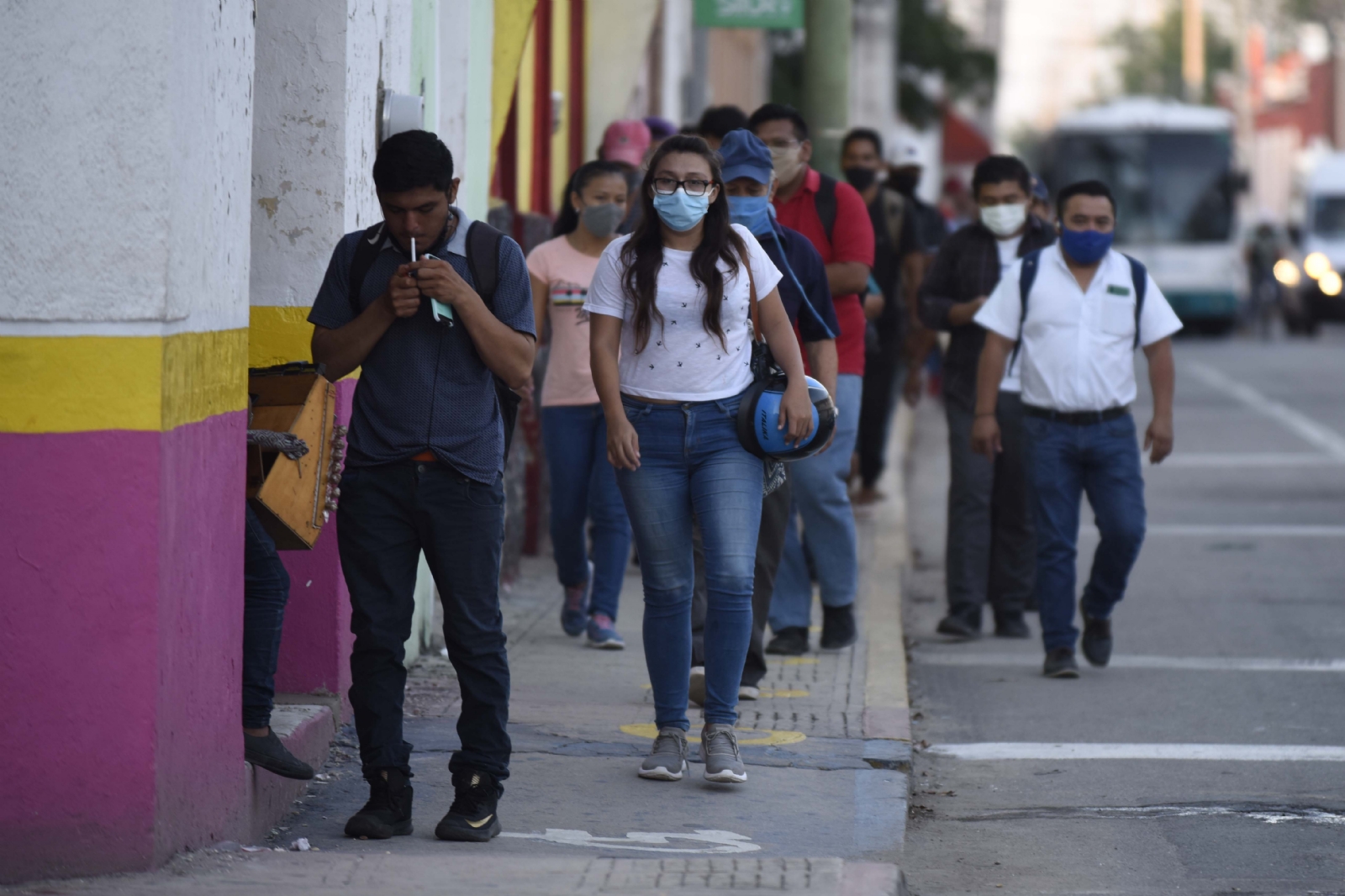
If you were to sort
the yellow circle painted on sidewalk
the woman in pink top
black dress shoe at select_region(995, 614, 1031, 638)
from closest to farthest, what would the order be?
the yellow circle painted on sidewalk < the woman in pink top < black dress shoe at select_region(995, 614, 1031, 638)

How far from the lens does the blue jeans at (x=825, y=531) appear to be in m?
7.86

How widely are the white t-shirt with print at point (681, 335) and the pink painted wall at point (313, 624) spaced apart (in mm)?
969

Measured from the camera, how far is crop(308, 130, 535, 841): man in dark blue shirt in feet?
16.4

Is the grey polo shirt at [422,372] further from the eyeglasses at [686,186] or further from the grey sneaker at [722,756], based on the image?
the grey sneaker at [722,756]

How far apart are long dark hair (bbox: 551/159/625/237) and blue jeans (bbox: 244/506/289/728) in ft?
9.90

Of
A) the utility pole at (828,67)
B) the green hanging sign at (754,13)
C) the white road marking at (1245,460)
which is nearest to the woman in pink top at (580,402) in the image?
the utility pole at (828,67)

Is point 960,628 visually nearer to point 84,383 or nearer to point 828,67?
point 828,67

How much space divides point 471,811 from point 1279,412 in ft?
53.8

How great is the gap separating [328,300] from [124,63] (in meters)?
0.88

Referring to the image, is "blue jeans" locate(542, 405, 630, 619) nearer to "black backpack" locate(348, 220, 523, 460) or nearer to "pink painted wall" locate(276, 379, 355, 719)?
"pink painted wall" locate(276, 379, 355, 719)

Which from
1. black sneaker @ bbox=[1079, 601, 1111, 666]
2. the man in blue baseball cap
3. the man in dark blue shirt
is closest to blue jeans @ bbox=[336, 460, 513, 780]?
the man in dark blue shirt

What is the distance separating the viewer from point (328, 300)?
510cm

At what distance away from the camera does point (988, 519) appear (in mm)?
9047

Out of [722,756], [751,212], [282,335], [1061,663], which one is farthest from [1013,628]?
[282,335]
